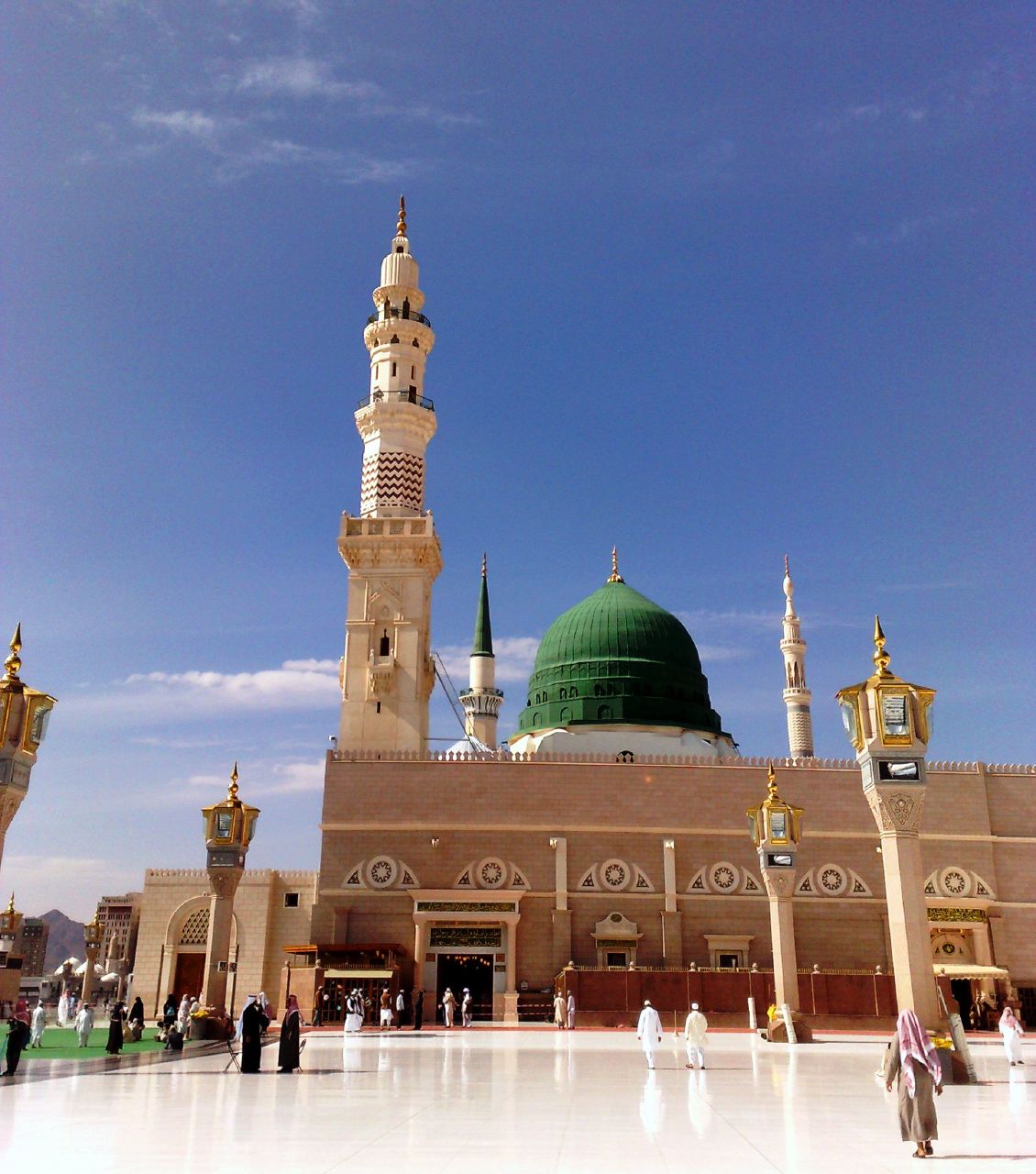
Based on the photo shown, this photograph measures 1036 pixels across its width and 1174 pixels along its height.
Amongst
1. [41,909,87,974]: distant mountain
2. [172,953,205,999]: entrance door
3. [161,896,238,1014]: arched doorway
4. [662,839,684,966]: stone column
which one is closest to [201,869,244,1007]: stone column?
[161,896,238,1014]: arched doorway

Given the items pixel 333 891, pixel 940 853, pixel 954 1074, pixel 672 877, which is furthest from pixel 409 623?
pixel 954 1074

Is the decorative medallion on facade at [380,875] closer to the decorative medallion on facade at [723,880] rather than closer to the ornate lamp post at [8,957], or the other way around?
the decorative medallion on facade at [723,880]

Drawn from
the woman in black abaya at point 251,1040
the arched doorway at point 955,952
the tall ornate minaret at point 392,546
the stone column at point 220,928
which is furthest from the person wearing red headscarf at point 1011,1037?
the tall ornate minaret at point 392,546

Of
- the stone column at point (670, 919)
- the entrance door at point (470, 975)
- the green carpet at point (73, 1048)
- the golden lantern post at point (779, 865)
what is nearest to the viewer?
the green carpet at point (73, 1048)

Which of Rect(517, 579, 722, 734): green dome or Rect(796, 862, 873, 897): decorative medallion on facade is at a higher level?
Rect(517, 579, 722, 734): green dome

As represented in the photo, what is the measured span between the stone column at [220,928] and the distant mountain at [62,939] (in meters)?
121

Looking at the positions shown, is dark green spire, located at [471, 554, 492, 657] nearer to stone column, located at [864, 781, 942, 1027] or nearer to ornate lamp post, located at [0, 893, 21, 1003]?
ornate lamp post, located at [0, 893, 21, 1003]

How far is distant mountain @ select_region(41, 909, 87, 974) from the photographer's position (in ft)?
425

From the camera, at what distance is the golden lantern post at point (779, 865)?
19.7 meters

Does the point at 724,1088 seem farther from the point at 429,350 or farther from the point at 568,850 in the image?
the point at 429,350

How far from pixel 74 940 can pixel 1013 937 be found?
13427cm

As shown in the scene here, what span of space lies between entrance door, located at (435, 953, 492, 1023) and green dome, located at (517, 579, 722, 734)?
35.6 feet

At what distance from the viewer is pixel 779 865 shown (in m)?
20.6

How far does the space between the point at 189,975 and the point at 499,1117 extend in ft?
80.1
